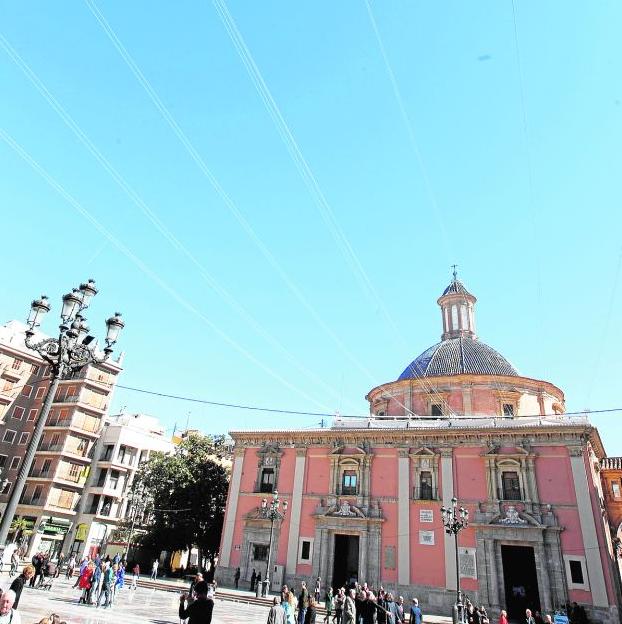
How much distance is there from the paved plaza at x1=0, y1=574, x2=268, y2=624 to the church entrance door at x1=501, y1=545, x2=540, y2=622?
1133 cm

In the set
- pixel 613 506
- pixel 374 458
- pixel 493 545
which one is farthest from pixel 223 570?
pixel 613 506

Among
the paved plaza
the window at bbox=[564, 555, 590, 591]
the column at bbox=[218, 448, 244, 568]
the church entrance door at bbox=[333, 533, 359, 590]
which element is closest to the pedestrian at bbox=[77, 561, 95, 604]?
the paved plaza

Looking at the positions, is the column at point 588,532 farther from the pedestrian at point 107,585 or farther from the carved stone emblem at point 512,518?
the pedestrian at point 107,585

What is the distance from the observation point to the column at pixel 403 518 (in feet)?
76.0

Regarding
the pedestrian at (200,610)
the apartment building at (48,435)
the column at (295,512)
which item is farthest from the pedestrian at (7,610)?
the apartment building at (48,435)

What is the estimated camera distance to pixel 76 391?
3722 centimetres

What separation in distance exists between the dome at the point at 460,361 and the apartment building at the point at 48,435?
23.6 meters

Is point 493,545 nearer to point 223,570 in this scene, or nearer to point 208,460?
point 223,570

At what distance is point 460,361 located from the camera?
30344 mm

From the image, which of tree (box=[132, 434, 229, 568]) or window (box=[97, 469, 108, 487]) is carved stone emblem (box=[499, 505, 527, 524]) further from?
window (box=[97, 469, 108, 487])

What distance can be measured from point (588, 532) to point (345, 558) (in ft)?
39.0

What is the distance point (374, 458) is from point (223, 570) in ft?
33.7

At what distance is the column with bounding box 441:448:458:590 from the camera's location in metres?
22.2

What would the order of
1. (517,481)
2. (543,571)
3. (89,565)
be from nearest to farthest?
1. (89,565)
2. (543,571)
3. (517,481)
